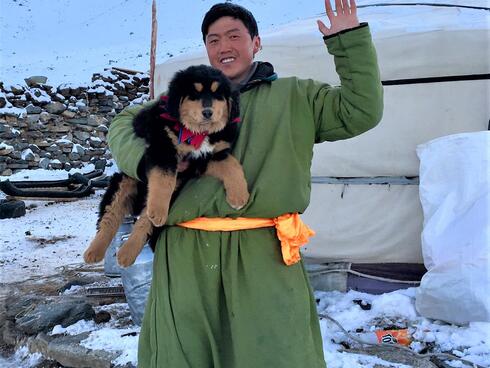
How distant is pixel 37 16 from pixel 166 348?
820 inches

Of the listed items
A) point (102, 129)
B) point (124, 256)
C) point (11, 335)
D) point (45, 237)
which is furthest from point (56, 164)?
point (124, 256)

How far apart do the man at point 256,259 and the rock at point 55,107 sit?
398 inches

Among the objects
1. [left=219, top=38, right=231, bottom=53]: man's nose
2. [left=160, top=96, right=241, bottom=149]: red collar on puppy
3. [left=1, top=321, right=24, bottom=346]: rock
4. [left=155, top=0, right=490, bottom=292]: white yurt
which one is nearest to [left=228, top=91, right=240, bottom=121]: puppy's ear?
[left=160, top=96, right=241, bottom=149]: red collar on puppy

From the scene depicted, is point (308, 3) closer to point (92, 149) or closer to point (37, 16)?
point (37, 16)

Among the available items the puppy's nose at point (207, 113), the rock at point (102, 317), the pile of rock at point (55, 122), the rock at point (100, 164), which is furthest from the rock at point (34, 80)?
the puppy's nose at point (207, 113)

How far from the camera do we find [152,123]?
174 cm

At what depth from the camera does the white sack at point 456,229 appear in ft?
9.36

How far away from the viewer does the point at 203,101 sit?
1665 mm

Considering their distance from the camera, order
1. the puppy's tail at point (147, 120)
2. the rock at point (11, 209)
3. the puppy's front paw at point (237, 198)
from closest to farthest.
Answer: the puppy's front paw at point (237, 198), the puppy's tail at point (147, 120), the rock at point (11, 209)

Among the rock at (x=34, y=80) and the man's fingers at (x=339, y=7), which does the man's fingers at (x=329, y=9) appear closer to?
the man's fingers at (x=339, y=7)

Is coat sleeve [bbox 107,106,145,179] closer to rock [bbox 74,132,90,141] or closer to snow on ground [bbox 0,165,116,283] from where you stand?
snow on ground [bbox 0,165,116,283]

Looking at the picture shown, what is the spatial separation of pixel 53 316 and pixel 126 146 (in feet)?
→ 7.14

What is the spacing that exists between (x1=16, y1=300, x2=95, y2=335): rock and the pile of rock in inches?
286

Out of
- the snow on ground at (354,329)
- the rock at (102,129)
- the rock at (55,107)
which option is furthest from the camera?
the rock at (102,129)
